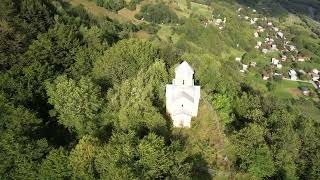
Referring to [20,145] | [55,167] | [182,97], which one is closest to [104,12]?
[182,97]

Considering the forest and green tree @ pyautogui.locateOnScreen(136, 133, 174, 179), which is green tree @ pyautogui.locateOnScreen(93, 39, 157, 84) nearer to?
the forest

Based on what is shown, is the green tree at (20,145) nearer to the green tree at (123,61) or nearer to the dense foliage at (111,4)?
the green tree at (123,61)

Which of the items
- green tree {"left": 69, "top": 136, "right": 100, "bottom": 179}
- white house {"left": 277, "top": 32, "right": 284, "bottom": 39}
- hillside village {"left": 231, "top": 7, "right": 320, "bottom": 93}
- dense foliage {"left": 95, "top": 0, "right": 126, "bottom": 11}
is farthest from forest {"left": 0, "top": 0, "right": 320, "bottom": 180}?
white house {"left": 277, "top": 32, "right": 284, "bottom": 39}

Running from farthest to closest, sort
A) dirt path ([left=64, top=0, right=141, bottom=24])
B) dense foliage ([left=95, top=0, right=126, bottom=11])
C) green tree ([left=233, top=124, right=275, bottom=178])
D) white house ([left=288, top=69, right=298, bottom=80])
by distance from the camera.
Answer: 1. white house ([left=288, top=69, right=298, bottom=80])
2. dense foliage ([left=95, top=0, right=126, bottom=11])
3. dirt path ([left=64, top=0, right=141, bottom=24])
4. green tree ([left=233, top=124, right=275, bottom=178])

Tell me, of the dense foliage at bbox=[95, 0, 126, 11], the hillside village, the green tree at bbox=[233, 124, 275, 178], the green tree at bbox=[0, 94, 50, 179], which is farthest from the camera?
the hillside village

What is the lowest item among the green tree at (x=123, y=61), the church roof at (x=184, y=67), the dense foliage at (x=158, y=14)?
the dense foliage at (x=158, y=14)

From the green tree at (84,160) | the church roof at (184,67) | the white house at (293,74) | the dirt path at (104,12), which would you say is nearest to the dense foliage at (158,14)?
the dirt path at (104,12)
